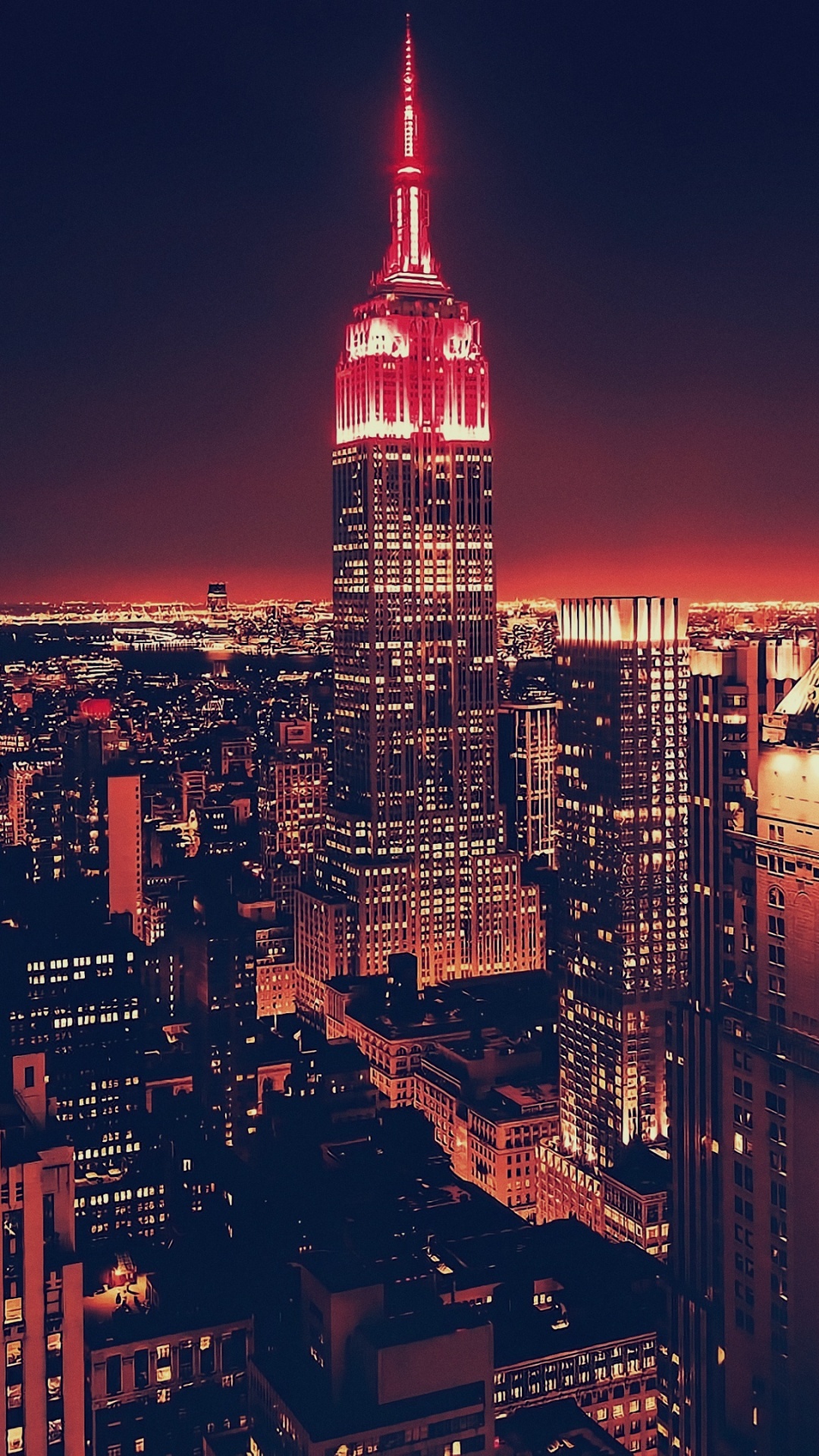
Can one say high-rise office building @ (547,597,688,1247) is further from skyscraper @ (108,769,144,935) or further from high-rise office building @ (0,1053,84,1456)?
skyscraper @ (108,769,144,935)

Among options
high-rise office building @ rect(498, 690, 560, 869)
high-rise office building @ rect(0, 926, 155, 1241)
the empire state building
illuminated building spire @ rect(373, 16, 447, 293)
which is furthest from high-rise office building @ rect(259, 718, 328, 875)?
high-rise office building @ rect(0, 926, 155, 1241)

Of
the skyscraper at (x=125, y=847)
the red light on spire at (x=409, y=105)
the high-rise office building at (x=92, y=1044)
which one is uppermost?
the red light on spire at (x=409, y=105)

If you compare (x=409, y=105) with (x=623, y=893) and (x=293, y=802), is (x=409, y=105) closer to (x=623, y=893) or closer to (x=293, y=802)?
(x=623, y=893)

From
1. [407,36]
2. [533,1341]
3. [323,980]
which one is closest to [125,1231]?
[533,1341]

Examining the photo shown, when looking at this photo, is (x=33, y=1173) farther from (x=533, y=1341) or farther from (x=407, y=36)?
(x=407, y=36)

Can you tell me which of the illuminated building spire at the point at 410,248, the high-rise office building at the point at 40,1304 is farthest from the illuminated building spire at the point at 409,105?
the high-rise office building at the point at 40,1304

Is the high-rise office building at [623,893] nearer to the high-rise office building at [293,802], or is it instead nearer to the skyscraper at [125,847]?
the skyscraper at [125,847]
